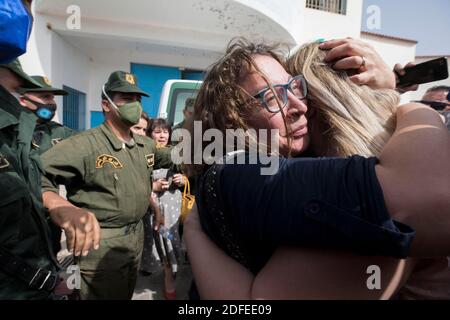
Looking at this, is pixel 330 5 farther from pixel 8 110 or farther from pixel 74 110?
pixel 8 110

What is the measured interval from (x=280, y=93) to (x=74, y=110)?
8.09 m

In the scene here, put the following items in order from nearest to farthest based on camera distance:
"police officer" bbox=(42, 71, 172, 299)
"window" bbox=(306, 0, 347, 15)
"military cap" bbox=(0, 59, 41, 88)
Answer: "military cap" bbox=(0, 59, 41, 88) → "police officer" bbox=(42, 71, 172, 299) → "window" bbox=(306, 0, 347, 15)

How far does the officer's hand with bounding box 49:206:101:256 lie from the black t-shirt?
0.92 m

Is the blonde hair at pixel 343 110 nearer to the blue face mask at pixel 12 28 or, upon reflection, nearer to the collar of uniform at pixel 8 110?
the blue face mask at pixel 12 28

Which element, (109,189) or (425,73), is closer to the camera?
(425,73)

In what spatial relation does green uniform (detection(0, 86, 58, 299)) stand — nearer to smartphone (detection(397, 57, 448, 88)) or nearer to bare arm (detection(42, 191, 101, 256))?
bare arm (detection(42, 191, 101, 256))

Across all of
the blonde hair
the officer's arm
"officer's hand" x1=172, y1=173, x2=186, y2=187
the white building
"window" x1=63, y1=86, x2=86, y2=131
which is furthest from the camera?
"window" x1=63, y1=86, x2=86, y2=131

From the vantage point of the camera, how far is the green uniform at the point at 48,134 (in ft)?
8.81

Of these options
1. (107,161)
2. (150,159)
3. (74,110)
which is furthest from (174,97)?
(74,110)

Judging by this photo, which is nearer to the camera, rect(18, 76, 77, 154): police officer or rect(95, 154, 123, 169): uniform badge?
rect(95, 154, 123, 169): uniform badge

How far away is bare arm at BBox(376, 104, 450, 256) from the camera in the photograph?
1.83 feet

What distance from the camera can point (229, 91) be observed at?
2.94 feet

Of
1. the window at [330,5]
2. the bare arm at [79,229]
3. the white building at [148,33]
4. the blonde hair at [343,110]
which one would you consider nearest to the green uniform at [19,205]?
the bare arm at [79,229]

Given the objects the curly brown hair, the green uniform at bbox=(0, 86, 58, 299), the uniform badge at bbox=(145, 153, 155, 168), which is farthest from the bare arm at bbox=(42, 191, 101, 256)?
the uniform badge at bbox=(145, 153, 155, 168)
